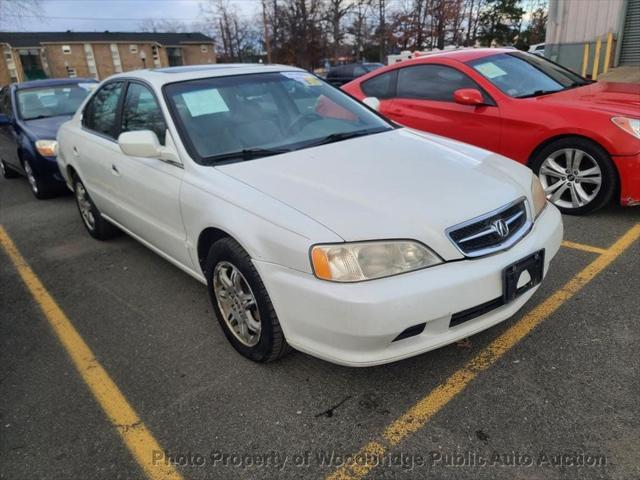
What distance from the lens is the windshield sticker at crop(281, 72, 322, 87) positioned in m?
3.62

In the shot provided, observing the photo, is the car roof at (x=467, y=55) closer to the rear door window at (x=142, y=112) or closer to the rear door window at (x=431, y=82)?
the rear door window at (x=431, y=82)

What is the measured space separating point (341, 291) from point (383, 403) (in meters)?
0.68

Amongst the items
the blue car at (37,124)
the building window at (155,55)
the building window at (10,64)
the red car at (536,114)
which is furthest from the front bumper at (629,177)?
the building window at (155,55)

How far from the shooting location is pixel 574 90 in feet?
16.0

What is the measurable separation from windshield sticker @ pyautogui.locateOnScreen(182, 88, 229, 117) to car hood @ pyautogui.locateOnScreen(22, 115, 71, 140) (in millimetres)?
3957

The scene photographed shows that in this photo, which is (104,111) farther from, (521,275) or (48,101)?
(48,101)

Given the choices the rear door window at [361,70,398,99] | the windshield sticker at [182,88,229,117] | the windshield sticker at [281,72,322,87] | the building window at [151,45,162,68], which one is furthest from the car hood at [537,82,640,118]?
the building window at [151,45,162,68]

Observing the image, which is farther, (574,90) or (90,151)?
(574,90)

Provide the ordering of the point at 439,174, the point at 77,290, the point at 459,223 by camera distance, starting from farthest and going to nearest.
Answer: the point at 77,290, the point at 439,174, the point at 459,223

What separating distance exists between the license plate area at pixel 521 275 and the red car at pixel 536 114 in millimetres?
2213

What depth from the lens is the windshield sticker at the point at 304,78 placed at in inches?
143

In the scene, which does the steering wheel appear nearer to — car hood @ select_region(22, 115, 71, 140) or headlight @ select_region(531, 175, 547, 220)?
headlight @ select_region(531, 175, 547, 220)

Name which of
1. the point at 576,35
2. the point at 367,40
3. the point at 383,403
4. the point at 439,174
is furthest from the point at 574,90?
the point at 367,40

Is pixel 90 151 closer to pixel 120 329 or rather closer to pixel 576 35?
pixel 120 329
